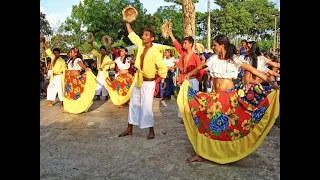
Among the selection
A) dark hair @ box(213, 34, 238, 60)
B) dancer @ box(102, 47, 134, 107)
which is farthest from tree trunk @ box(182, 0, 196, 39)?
dark hair @ box(213, 34, 238, 60)

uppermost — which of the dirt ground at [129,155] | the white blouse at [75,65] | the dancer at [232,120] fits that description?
the white blouse at [75,65]

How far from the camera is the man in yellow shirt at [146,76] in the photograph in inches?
217

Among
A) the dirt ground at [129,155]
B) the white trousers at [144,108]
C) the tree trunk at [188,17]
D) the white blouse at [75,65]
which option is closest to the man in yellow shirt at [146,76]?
the white trousers at [144,108]

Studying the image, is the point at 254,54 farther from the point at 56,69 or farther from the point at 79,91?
the point at 56,69

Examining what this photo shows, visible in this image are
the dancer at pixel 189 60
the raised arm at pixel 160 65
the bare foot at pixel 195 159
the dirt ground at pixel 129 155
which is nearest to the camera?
the dirt ground at pixel 129 155

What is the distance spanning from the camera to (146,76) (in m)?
5.56

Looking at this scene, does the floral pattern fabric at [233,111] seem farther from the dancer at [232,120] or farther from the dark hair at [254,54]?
the dark hair at [254,54]

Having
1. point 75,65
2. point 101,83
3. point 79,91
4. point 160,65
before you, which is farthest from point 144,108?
point 101,83

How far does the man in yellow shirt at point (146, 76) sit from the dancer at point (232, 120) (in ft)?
4.42

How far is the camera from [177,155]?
4.61m

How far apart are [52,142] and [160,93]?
6.17 m

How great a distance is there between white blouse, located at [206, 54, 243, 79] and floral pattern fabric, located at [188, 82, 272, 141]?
0.29 metres
